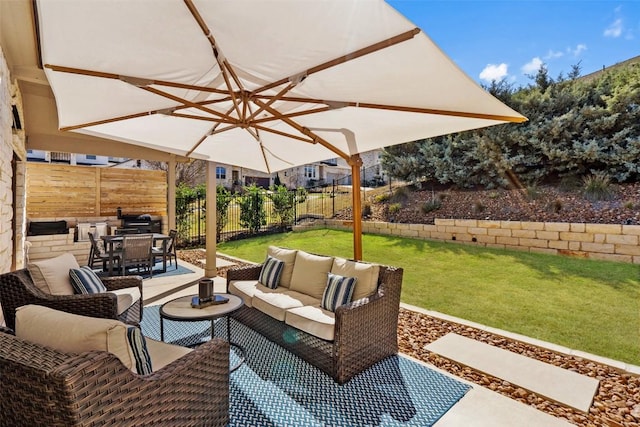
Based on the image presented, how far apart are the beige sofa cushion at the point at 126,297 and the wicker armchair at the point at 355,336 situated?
5.20ft

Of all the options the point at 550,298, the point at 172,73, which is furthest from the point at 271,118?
the point at 550,298

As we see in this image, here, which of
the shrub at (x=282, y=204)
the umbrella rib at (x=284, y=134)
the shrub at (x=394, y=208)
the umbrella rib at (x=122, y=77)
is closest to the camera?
the umbrella rib at (x=122, y=77)

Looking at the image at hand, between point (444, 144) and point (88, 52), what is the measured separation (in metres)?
9.76

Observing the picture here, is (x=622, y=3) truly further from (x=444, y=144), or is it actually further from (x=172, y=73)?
(x=172, y=73)

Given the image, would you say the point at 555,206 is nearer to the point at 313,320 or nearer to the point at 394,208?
the point at 394,208

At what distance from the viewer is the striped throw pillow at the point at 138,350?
156 centimetres

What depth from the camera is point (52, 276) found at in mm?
3197

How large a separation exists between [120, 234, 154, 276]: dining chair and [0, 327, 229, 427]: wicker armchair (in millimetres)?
5136

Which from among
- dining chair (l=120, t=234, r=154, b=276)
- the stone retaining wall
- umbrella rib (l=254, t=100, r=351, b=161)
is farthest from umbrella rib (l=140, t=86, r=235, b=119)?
the stone retaining wall

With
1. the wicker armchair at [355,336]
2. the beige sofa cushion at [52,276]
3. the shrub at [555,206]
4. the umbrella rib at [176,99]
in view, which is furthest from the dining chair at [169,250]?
the shrub at [555,206]

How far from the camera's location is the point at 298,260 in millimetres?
4195

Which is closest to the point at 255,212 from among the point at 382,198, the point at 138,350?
the point at 382,198

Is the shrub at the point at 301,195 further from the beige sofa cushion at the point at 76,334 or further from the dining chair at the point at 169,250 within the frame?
the beige sofa cushion at the point at 76,334

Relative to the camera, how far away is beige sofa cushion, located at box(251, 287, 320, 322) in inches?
132
